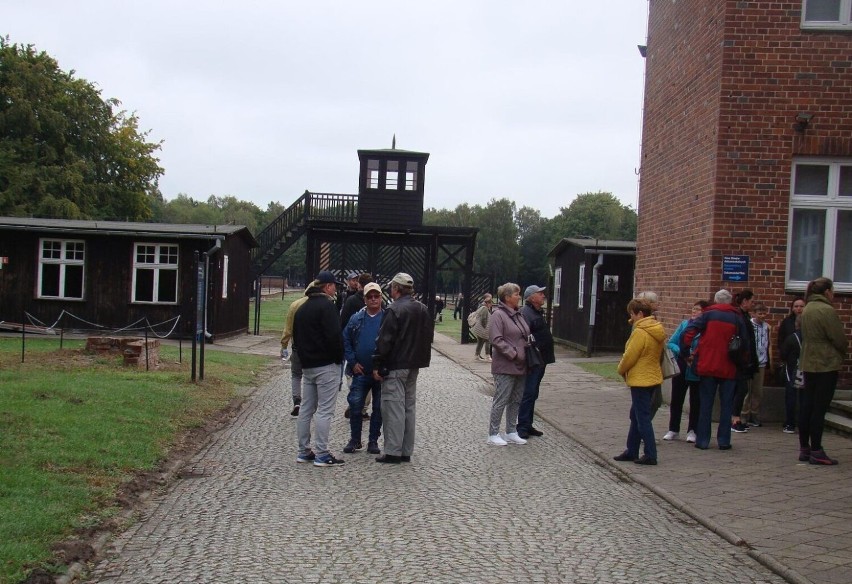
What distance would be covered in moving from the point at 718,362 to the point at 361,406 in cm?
406

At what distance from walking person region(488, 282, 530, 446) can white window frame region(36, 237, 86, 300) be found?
1938cm

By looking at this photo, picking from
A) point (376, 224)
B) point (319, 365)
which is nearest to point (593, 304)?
point (376, 224)

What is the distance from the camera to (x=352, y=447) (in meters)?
9.96

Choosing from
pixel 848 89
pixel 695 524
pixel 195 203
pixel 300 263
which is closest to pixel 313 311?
pixel 695 524

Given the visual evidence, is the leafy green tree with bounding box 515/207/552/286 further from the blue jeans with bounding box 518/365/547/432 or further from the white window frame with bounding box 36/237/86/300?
the blue jeans with bounding box 518/365/547/432

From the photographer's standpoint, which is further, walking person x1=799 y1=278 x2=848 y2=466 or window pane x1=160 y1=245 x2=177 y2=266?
window pane x1=160 y1=245 x2=177 y2=266

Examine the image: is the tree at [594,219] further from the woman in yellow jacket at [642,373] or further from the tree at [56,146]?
the woman in yellow jacket at [642,373]

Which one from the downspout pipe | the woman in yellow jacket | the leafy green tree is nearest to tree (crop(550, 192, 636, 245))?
the leafy green tree

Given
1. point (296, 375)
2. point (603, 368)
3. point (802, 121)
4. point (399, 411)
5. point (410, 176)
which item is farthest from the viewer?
point (410, 176)

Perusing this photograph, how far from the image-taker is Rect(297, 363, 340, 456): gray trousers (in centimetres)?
906

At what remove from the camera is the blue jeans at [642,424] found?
9531 mm

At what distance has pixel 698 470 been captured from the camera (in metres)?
9.25

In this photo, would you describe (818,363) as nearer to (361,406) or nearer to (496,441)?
(496,441)

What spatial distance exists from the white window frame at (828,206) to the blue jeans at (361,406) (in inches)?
253
